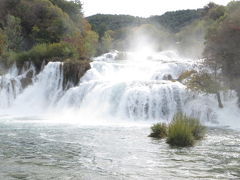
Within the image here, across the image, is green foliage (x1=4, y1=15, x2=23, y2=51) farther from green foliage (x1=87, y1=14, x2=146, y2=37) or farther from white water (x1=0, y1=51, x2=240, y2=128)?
green foliage (x1=87, y1=14, x2=146, y2=37)

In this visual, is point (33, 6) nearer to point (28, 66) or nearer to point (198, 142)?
point (28, 66)

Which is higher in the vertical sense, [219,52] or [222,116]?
[219,52]

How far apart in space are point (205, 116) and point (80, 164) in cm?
1446

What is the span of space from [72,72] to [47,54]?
20.5ft

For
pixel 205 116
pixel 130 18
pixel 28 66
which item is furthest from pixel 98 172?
pixel 130 18

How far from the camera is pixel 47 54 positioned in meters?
37.9

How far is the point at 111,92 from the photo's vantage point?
2703 centimetres

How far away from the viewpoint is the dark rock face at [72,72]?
32.5m

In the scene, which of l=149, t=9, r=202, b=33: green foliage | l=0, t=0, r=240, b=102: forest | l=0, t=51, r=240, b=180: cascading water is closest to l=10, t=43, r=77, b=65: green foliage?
l=0, t=0, r=240, b=102: forest

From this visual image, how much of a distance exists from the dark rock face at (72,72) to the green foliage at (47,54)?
427 centimetres

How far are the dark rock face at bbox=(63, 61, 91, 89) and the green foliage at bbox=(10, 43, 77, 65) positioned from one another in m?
4.27

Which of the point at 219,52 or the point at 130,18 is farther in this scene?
the point at 130,18

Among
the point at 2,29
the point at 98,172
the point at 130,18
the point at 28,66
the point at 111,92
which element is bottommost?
the point at 98,172

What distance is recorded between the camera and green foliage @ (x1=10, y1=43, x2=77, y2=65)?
37.6 meters
